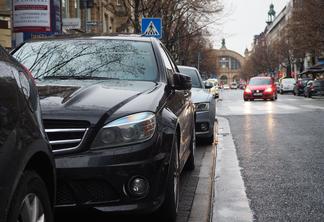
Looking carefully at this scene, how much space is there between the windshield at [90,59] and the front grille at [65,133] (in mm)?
1320

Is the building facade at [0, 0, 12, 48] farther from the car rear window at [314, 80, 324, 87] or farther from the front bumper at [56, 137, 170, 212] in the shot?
the car rear window at [314, 80, 324, 87]

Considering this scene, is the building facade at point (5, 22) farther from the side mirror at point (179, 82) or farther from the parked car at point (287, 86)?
the parked car at point (287, 86)

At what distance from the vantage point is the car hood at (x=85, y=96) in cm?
394

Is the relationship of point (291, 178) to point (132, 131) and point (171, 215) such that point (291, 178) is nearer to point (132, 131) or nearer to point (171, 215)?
point (171, 215)

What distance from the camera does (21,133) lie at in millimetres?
2559

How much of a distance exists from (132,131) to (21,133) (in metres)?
1.46

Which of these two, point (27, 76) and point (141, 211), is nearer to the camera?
point (27, 76)

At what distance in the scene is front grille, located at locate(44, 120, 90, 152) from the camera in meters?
3.85

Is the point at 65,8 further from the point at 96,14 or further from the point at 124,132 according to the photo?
the point at 124,132

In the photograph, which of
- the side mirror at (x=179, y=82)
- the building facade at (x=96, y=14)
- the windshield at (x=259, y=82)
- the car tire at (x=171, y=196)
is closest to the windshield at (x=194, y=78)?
the side mirror at (x=179, y=82)

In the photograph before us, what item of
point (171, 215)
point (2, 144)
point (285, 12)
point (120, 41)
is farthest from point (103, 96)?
point (285, 12)

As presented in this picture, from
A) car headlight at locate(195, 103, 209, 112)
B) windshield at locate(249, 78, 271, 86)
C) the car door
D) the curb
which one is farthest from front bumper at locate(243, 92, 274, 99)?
the car door

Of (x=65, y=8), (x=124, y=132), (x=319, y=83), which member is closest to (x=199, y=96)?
(x=124, y=132)

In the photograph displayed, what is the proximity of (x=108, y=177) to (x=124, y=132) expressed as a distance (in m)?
0.35
